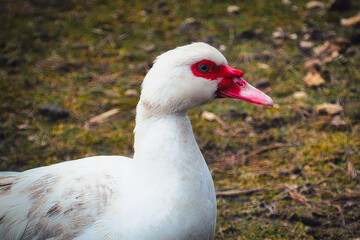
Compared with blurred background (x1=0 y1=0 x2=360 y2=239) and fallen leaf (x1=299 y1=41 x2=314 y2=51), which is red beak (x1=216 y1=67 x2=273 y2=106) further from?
fallen leaf (x1=299 y1=41 x2=314 y2=51)

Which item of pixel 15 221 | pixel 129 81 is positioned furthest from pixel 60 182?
pixel 129 81

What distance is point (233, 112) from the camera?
13.9 ft

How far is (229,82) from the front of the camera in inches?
94.3

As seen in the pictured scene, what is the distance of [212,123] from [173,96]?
1.97 meters

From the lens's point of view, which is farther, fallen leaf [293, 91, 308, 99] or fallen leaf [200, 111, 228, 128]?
fallen leaf [293, 91, 308, 99]

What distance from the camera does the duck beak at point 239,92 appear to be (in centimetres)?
240

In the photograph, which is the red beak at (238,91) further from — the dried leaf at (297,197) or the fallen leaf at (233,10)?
the fallen leaf at (233,10)

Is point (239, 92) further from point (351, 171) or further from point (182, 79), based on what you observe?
point (351, 171)

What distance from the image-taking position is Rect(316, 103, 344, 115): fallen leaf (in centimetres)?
399

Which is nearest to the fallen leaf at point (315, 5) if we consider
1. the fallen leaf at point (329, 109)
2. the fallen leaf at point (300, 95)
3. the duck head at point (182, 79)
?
the fallen leaf at point (300, 95)

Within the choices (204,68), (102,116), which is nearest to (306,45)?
(102,116)

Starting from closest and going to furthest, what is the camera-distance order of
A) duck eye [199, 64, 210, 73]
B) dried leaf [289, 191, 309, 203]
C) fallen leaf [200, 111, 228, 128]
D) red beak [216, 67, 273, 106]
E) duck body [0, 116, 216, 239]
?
duck body [0, 116, 216, 239]
duck eye [199, 64, 210, 73]
red beak [216, 67, 273, 106]
dried leaf [289, 191, 309, 203]
fallen leaf [200, 111, 228, 128]

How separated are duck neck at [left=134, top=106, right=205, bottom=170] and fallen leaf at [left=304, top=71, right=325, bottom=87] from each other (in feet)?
8.36

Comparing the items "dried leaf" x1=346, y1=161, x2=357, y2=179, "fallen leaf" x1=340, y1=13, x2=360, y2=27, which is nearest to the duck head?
"dried leaf" x1=346, y1=161, x2=357, y2=179
